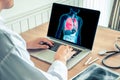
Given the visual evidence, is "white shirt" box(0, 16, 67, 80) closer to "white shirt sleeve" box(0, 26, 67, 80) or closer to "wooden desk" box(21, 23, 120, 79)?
"white shirt sleeve" box(0, 26, 67, 80)

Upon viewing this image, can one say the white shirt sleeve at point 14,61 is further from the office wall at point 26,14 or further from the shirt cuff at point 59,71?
the office wall at point 26,14

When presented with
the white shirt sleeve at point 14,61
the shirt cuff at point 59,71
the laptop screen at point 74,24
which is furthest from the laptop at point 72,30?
the white shirt sleeve at point 14,61

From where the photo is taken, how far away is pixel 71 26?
58.5 inches

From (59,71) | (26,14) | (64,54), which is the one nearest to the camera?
(59,71)

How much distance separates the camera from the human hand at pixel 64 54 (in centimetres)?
127

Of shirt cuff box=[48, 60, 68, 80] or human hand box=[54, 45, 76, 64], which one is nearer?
shirt cuff box=[48, 60, 68, 80]

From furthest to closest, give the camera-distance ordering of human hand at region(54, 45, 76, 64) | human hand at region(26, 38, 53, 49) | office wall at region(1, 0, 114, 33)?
1. office wall at region(1, 0, 114, 33)
2. human hand at region(26, 38, 53, 49)
3. human hand at region(54, 45, 76, 64)

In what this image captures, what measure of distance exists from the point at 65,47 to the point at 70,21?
0.66 ft

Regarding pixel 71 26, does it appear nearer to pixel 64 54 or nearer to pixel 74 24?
pixel 74 24

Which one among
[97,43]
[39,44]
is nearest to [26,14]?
[39,44]

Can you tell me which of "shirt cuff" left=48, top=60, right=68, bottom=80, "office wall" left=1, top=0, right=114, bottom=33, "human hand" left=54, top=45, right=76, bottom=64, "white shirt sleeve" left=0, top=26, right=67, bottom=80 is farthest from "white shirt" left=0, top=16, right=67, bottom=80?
"office wall" left=1, top=0, right=114, bottom=33

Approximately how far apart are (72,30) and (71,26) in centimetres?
3

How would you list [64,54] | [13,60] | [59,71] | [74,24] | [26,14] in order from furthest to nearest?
[26,14], [74,24], [64,54], [59,71], [13,60]

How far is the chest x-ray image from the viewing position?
1462 mm
